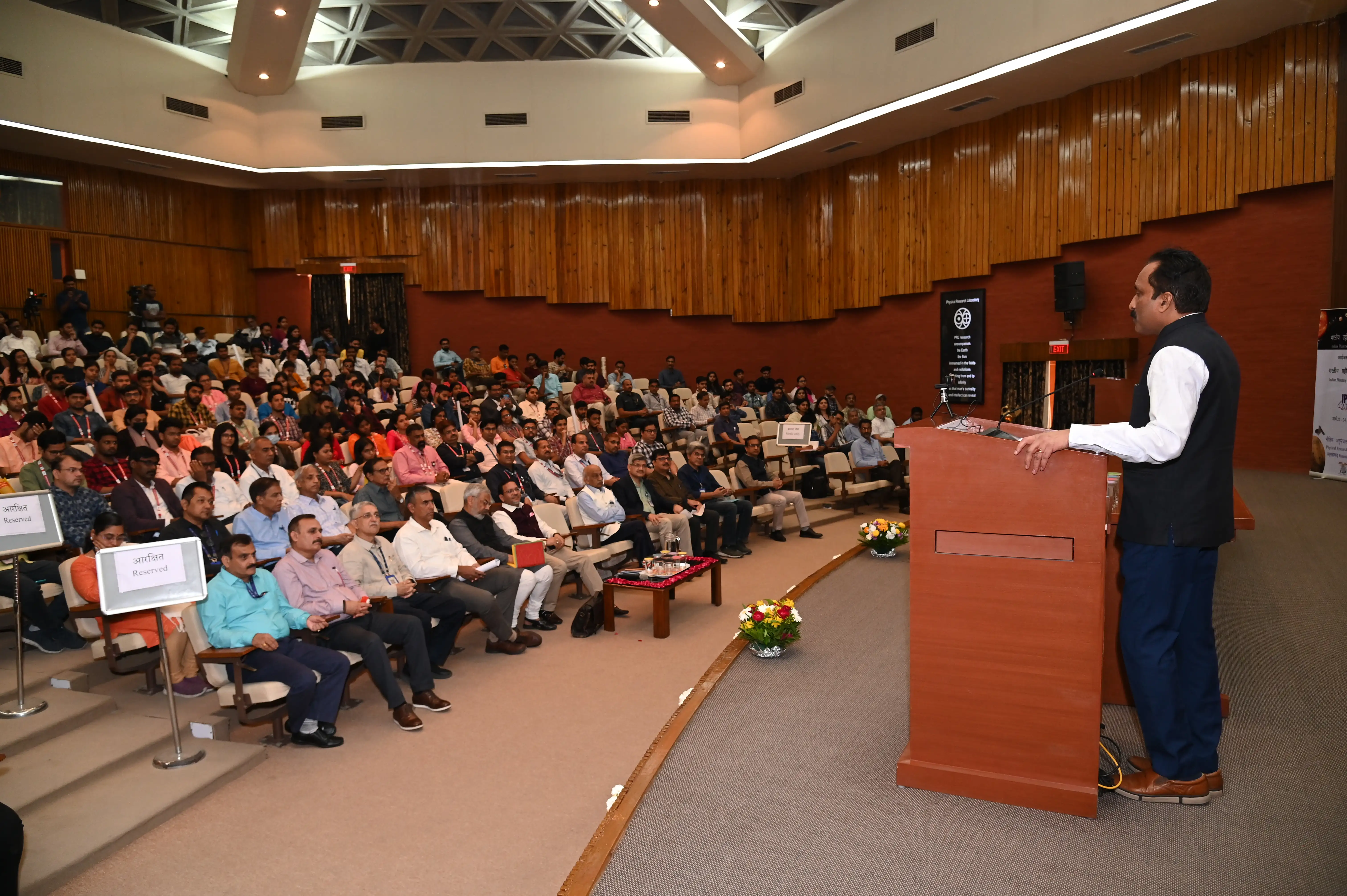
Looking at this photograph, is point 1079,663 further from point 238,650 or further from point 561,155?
point 561,155

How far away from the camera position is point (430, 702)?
175 inches

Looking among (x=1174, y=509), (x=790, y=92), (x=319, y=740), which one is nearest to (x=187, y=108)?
(x=790, y=92)

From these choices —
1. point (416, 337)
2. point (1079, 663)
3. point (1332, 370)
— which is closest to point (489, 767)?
point (1079, 663)

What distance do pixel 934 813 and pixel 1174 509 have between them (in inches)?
43.0

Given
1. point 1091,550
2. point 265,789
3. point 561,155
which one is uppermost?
point 561,155

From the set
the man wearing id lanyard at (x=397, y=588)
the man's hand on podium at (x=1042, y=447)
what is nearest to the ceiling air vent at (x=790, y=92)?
the man wearing id lanyard at (x=397, y=588)

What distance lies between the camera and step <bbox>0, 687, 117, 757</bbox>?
369cm

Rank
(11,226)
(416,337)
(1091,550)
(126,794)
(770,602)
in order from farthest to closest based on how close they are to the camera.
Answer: (416,337), (11,226), (770,602), (126,794), (1091,550)

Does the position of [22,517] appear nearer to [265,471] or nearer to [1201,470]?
[265,471]

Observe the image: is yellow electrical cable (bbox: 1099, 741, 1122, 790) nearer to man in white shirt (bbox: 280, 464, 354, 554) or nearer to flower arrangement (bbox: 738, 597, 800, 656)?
flower arrangement (bbox: 738, 597, 800, 656)

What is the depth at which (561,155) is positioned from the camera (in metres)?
13.8

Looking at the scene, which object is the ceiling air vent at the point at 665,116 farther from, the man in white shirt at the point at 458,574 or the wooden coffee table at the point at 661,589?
the man in white shirt at the point at 458,574

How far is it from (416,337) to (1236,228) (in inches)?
490

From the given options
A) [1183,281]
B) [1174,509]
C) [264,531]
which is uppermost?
[1183,281]
